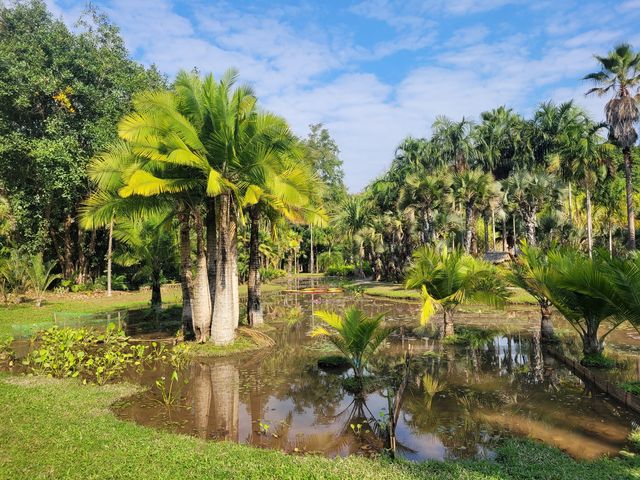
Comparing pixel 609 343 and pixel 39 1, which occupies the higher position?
pixel 39 1

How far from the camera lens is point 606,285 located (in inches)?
383

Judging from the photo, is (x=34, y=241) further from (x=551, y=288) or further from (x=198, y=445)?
(x=551, y=288)

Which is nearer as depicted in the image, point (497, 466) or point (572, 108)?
point (497, 466)

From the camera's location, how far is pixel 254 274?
1675 cm

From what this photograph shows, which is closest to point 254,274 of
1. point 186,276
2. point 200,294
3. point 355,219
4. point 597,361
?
point 186,276

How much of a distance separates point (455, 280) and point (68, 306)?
18.3 m

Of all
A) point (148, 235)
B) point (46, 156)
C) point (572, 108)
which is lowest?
point (148, 235)

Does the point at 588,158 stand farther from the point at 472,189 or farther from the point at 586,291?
the point at 586,291

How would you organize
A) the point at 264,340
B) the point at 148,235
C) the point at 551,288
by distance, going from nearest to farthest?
the point at 551,288
the point at 264,340
the point at 148,235

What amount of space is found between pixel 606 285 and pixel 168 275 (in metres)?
30.9

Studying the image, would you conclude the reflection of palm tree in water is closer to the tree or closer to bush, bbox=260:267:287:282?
the tree

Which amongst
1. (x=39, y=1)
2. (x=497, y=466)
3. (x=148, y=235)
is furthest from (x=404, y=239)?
(x=497, y=466)

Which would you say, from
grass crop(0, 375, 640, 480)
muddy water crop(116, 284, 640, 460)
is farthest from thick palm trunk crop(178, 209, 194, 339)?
grass crop(0, 375, 640, 480)

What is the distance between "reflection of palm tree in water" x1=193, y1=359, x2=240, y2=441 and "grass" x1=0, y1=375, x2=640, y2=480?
3.02 feet
